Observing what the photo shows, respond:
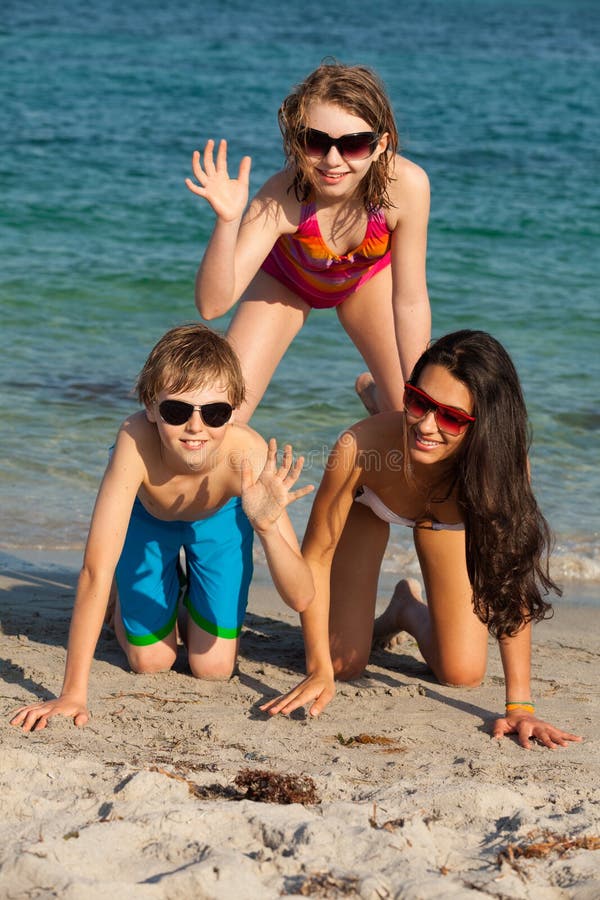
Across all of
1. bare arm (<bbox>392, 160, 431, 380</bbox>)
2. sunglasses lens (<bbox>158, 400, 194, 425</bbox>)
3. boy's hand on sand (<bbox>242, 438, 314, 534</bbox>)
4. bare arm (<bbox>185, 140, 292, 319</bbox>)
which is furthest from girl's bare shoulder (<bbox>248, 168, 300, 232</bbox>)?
boy's hand on sand (<bbox>242, 438, 314, 534</bbox>)

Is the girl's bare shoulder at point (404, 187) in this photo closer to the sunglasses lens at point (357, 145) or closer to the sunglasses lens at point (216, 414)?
the sunglasses lens at point (357, 145)

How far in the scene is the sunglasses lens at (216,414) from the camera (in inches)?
148

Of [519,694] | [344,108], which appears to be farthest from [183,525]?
[344,108]

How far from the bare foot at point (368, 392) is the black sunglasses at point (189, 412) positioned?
1372 mm

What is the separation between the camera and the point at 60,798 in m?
2.94

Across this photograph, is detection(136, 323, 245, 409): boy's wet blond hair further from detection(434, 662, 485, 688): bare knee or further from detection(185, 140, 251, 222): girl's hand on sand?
detection(434, 662, 485, 688): bare knee

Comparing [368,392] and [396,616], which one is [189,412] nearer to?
[396,616]

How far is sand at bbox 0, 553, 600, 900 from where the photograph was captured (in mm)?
2596

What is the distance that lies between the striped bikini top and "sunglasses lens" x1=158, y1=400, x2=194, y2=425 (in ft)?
3.55

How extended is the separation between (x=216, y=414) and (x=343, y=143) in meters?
1.14

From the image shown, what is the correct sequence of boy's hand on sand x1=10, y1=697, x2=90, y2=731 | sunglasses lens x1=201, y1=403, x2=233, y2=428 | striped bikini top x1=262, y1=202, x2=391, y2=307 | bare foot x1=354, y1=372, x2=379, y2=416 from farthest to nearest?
bare foot x1=354, y1=372, x2=379, y2=416
striped bikini top x1=262, y1=202, x2=391, y2=307
sunglasses lens x1=201, y1=403, x2=233, y2=428
boy's hand on sand x1=10, y1=697, x2=90, y2=731

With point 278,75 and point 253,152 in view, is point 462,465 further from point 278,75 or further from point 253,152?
point 278,75

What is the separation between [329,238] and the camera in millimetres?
4492

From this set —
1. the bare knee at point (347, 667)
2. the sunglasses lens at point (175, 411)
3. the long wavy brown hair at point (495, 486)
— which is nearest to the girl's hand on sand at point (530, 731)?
the long wavy brown hair at point (495, 486)
